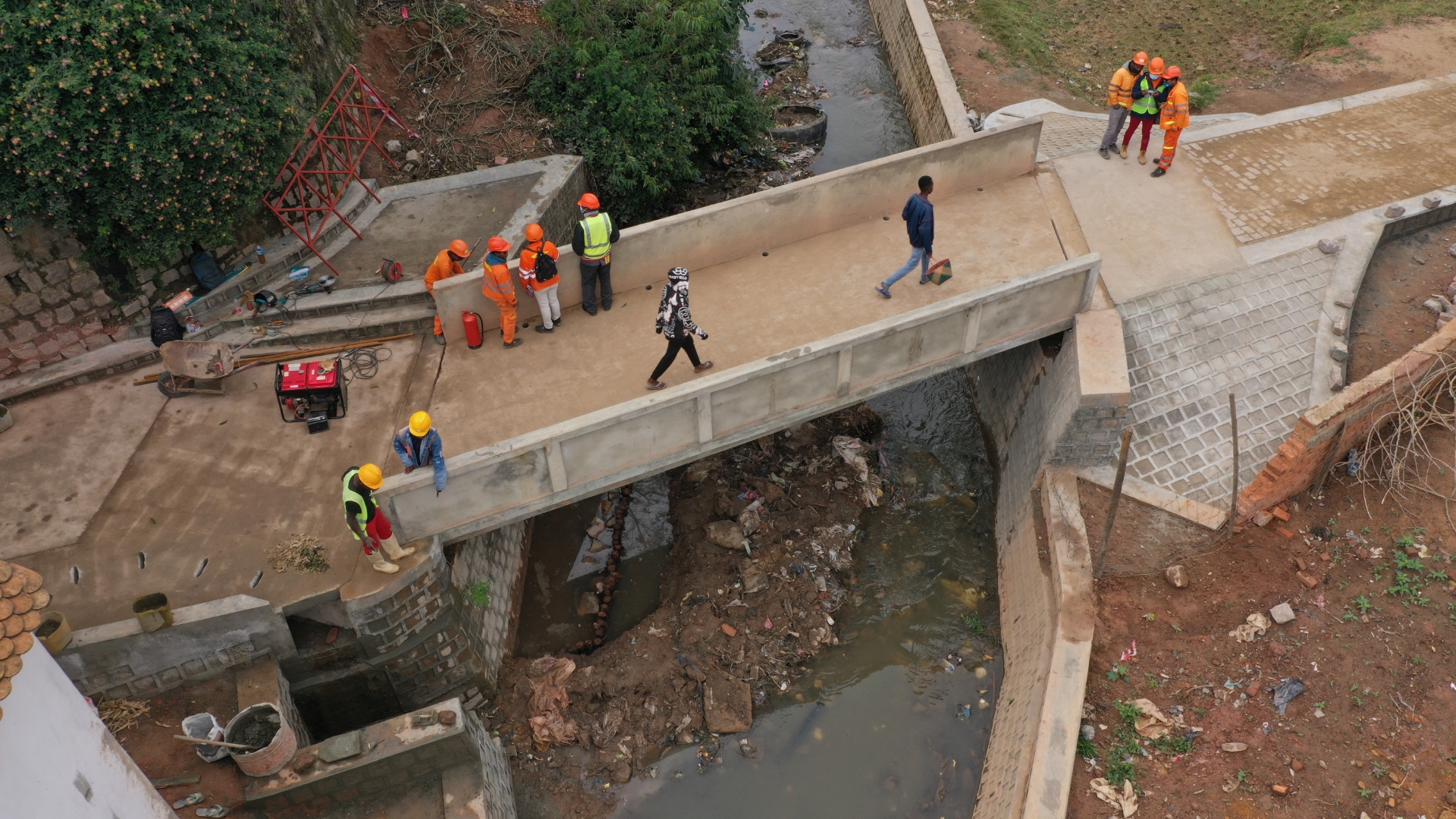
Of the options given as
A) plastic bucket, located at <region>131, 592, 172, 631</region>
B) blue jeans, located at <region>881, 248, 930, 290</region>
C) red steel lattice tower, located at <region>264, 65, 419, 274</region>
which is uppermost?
red steel lattice tower, located at <region>264, 65, 419, 274</region>

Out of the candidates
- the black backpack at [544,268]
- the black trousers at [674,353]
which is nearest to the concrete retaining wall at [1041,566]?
the black trousers at [674,353]

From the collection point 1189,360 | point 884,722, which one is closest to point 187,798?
point 884,722

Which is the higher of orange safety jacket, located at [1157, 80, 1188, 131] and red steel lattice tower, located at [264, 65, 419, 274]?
red steel lattice tower, located at [264, 65, 419, 274]

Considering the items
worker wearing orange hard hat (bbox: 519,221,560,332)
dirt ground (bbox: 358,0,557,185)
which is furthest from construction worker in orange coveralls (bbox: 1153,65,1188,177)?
dirt ground (bbox: 358,0,557,185)

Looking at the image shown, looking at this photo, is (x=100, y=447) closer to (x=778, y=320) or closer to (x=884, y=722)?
(x=778, y=320)

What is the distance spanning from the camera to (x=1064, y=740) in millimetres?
8547

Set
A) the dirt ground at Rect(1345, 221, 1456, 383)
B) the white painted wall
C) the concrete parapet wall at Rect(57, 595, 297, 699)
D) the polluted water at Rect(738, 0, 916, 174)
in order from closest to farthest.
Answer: the white painted wall → the concrete parapet wall at Rect(57, 595, 297, 699) → the dirt ground at Rect(1345, 221, 1456, 383) → the polluted water at Rect(738, 0, 916, 174)

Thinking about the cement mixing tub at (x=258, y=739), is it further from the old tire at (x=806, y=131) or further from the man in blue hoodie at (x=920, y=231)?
the old tire at (x=806, y=131)

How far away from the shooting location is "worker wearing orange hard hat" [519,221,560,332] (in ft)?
32.2

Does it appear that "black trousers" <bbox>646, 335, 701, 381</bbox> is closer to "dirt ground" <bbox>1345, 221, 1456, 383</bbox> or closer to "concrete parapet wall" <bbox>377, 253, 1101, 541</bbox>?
"concrete parapet wall" <bbox>377, 253, 1101, 541</bbox>

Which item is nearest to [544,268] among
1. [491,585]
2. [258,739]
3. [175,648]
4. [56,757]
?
[491,585]

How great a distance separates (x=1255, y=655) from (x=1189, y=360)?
367cm

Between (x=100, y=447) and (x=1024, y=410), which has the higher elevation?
(x=100, y=447)

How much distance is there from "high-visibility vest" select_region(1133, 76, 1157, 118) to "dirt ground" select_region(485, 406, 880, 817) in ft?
20.1
